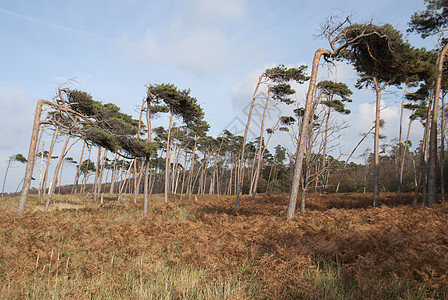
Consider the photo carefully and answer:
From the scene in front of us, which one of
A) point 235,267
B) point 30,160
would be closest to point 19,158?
point 30,160

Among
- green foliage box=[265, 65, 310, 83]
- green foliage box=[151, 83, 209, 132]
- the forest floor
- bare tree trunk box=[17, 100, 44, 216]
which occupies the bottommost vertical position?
the forest floor

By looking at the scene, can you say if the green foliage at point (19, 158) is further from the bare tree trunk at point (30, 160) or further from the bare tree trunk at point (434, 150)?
the bare tree trunk at point (434, 150)

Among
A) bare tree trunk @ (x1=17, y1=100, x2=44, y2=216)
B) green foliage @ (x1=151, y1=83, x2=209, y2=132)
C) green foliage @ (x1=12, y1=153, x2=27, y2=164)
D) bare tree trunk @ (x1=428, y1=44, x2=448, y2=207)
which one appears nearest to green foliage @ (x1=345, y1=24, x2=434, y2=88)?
bare tree trunk @ (x1=428, y1=44, x2=448, y2=207)

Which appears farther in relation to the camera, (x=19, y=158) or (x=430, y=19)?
(x=19, y=158)

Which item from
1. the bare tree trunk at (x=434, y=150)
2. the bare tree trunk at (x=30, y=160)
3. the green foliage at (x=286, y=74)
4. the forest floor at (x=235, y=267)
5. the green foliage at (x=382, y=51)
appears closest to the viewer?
the forest floor at (x=235, y=267)

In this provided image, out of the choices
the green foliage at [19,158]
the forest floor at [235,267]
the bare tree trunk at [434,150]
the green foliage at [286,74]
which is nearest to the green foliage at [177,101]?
the green foliage at [286,74]

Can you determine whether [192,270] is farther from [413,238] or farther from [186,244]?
[413,238]

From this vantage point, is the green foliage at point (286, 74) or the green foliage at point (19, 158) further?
the green foliage at point (19, 158)

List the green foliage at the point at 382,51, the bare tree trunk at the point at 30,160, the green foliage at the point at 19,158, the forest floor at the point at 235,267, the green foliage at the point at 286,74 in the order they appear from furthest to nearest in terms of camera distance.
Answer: the green foliage at the point at 19,158, the green foliage at the point at 286,74, the bare tree trunk at the point at 30,160, the green foliage at the point at 382,51, the forest floor at the point at 235,267

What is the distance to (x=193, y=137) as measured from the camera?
3453 centimetres

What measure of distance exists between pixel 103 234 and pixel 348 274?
6489 millimetres

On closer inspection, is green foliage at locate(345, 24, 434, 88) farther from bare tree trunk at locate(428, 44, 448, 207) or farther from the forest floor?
the forest floor

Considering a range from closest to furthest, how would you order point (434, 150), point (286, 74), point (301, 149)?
1. point (301, 149)
2. point (434, 150)
3. point (286, 74)

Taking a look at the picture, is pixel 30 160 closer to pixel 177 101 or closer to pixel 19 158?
pixel 177 101
